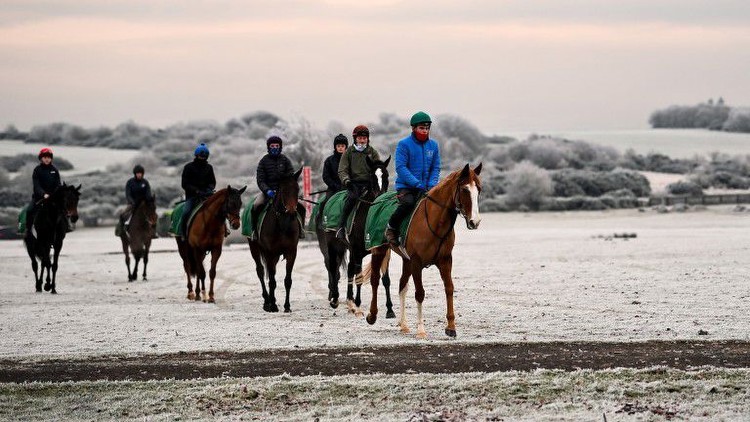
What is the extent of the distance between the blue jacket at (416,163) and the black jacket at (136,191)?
11.9 m

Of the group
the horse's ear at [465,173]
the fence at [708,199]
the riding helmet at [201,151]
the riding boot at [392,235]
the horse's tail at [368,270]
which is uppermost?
the riding helmet at [201,151]

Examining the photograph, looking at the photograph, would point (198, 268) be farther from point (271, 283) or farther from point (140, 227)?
point (140, 227)

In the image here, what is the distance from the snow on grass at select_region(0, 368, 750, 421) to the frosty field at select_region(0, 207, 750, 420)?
0.08ft

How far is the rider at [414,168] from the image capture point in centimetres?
1562

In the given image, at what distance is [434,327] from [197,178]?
7.28m

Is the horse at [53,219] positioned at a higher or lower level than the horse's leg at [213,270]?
Answer: higher

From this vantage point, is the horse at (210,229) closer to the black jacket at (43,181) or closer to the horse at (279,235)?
the horse at (279,235)

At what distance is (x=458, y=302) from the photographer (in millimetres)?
19594

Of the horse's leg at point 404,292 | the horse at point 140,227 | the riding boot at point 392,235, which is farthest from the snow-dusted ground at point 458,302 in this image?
the riding boot at point 392,235

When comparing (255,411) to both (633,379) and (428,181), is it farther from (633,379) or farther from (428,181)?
(428,181)

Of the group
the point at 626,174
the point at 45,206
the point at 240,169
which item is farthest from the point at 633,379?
the point at 240,169

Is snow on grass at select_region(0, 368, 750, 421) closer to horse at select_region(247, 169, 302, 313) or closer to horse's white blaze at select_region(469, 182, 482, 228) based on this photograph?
horse's white blaze at select_region(469, 182, 482, 228)

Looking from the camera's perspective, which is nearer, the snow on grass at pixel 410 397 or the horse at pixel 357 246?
the snow on grass at pixel 410 397

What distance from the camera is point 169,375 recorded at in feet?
42.3
